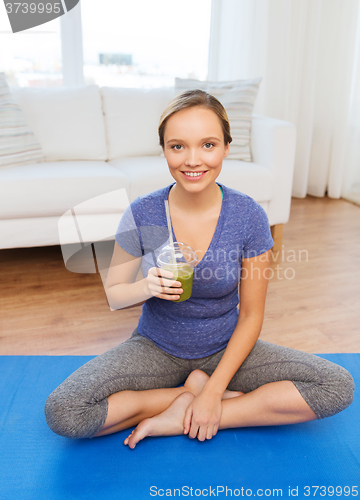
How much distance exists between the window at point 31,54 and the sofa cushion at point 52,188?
1.17 meters

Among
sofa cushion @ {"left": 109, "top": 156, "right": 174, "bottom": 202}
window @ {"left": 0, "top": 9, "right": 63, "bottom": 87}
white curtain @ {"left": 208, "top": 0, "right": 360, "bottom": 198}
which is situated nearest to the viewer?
sofa cushion @ {"left": 109, "top": 156, "right": 174, "bottom": 202}

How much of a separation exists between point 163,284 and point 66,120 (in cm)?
189

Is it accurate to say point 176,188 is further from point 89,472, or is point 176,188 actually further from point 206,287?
point 89,472

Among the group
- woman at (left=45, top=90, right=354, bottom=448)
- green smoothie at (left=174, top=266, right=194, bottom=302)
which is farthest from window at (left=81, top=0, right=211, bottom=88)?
green smoothie at (left=174, top=266, right=194, bottom=302)

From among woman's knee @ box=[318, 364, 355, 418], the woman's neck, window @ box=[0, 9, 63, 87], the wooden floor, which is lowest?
the wooden floor

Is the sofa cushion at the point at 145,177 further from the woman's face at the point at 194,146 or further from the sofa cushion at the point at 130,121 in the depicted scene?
the woman's face at the point at 194,146

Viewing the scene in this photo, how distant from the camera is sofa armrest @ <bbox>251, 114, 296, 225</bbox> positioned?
2553 mm

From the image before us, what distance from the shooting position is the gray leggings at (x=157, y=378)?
1.12 meters

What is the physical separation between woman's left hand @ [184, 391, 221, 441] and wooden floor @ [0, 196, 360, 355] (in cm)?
60

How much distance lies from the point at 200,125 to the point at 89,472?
871 millimetres

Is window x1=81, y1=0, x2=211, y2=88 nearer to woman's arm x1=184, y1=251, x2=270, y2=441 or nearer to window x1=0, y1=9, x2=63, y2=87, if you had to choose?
window x1=0, y1=9, x2=63, y2=87

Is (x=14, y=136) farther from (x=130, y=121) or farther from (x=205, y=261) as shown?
(x=205, y=261)

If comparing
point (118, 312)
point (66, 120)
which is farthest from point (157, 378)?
point (66, 120)

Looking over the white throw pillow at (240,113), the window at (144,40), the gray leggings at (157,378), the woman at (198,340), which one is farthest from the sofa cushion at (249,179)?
the window at (144,40)
